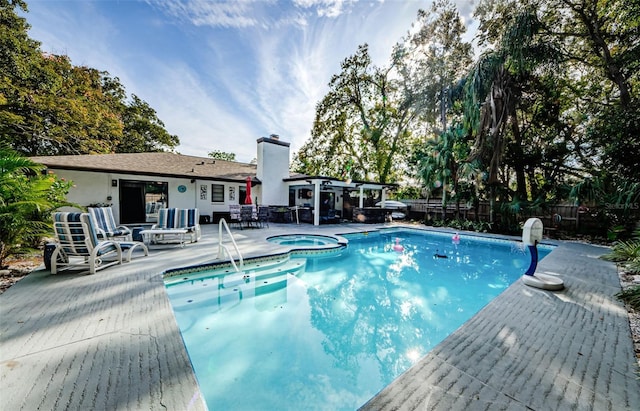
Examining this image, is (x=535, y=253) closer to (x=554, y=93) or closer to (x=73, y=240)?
(x=73, y=240)

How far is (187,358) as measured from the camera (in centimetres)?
227

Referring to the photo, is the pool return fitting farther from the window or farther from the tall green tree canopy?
the tall green tree canopy

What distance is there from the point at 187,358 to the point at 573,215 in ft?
51.8

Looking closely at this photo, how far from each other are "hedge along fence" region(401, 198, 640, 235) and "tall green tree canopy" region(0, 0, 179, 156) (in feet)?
70.0

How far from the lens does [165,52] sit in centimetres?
984

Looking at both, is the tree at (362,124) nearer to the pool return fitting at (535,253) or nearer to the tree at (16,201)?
the pool return fitting at (535,253)

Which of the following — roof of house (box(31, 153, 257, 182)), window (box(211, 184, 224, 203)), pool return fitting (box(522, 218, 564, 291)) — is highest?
roof of house (box(31, 153, 257, 182))

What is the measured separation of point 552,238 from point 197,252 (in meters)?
14.6

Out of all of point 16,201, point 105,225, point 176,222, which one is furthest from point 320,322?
point 105,225

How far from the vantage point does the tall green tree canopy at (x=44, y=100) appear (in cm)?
1081

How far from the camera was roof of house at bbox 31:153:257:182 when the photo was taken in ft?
32.5

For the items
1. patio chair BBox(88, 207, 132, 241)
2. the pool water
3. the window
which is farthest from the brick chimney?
the pool water

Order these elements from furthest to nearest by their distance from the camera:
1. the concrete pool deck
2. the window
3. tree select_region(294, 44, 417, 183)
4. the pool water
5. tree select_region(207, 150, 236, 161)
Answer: tree select_region(207, 150, 236, 161), tree select_region(294, 44, 417, 183), the window, the pool water, the concrete pool deck

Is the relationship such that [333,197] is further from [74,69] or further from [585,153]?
[74,69]
